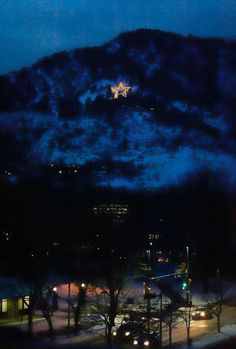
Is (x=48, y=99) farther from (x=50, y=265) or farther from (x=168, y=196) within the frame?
(x=50, y=265)

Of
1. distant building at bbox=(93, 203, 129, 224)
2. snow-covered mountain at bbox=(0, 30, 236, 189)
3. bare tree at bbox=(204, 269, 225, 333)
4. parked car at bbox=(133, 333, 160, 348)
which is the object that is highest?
snow-covered mountain at bbox=(0, 30, 236, 189)

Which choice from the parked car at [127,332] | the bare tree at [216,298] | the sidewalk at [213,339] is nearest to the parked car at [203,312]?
the bare tree at [216,298]

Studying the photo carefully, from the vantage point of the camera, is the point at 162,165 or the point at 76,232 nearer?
the point at 76,232

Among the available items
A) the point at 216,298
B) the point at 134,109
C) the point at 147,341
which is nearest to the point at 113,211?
the point at 216,298

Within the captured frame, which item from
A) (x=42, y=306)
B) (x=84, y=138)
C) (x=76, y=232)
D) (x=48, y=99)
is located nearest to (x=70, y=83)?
(x=48, y=99)

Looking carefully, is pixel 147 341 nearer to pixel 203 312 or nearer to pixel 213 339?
pixel 213 339

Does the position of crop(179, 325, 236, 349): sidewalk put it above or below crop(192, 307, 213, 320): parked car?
below

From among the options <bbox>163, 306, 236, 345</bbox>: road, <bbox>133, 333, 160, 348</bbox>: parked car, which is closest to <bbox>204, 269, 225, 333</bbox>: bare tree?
<bbox>163, 306, 236, 345</bbox>: road

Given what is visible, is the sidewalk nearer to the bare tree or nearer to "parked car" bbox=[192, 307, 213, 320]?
the bare tree
